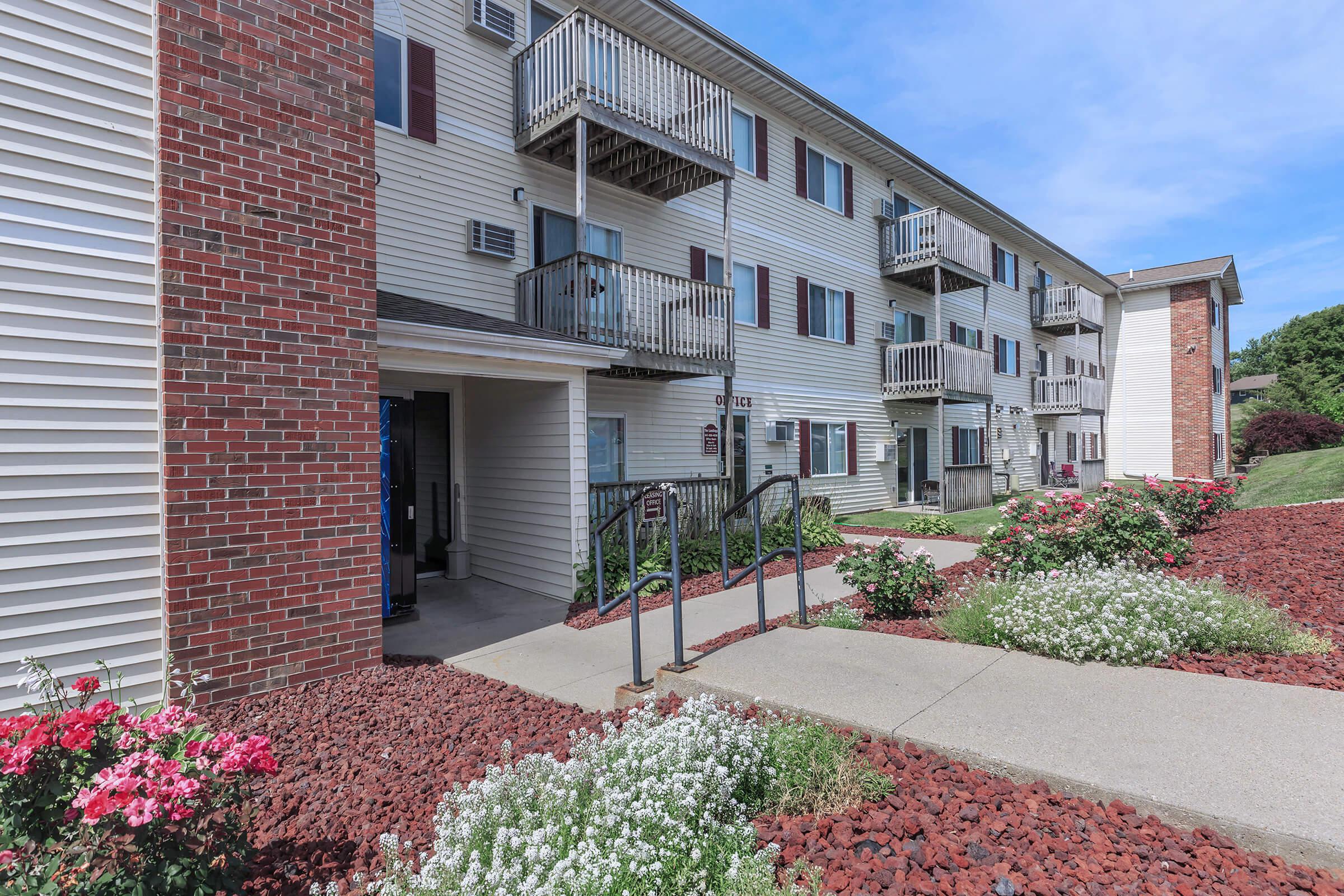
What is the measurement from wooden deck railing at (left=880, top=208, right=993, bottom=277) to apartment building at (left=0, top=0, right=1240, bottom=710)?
92mm

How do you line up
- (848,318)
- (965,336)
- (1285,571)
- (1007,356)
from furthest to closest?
1. (1007,356)
2. (965,336)
3. (848,318)
4. (1285,571)

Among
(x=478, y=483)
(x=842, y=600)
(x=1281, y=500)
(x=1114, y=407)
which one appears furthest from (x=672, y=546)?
(x=1114, y=407)

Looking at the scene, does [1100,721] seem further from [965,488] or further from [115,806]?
[965,488]

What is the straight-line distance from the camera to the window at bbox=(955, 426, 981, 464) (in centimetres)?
1956

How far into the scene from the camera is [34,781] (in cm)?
215

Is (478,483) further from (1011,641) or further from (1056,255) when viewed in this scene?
(1056,255)

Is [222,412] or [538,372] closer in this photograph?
[222,412]

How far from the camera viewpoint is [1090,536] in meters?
6.67

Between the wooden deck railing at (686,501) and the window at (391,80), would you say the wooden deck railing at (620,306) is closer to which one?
the wooden deck railing at (686,501)

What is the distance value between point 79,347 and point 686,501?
700 cm

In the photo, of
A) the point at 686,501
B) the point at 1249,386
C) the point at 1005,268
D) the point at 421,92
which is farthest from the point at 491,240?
the point at 1249,386

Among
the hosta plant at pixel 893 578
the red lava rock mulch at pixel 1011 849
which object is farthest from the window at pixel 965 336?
the red lava rock mulch at pixel 1011 849

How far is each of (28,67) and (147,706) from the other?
157 inches

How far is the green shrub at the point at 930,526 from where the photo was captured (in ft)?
40.8
